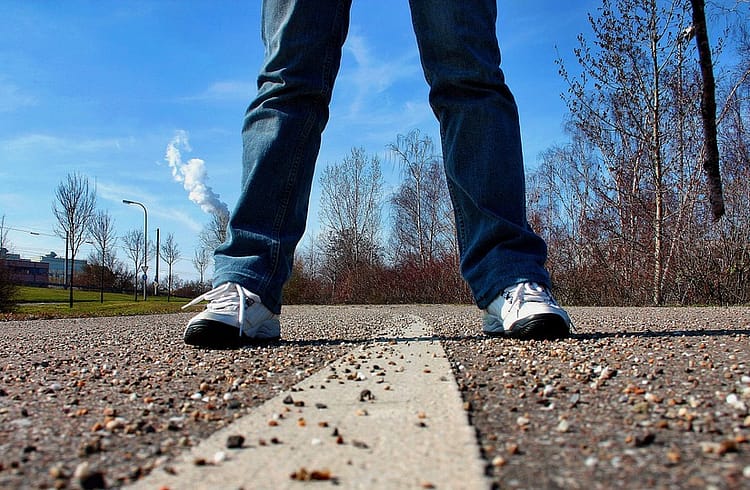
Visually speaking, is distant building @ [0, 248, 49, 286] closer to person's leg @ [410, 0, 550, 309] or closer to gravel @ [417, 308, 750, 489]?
person's leg @ [410, 0, 550, 309]

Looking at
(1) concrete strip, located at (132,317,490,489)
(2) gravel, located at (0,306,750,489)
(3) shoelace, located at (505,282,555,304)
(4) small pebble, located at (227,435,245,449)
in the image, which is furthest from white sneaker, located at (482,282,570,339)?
(4) small pebble, located at (227,435,245,449)

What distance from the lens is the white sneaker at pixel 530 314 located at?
185 centimetres

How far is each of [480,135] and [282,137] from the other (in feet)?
2.50

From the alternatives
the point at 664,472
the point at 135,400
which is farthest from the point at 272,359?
the point at 664,472

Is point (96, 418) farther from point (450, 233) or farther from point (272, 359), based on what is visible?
point (450, 233)

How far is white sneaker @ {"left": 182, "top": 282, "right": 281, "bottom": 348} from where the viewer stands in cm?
181

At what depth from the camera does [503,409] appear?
0.94 meters

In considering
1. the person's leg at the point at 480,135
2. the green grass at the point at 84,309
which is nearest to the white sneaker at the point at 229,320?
the person's leg at the point at 480,135

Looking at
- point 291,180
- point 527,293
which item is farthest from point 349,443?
point 291,180

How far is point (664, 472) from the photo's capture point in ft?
2.04

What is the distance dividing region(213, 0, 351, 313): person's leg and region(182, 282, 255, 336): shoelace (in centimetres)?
7

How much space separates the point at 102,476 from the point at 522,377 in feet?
2.79

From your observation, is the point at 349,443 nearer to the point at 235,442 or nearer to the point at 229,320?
the point at 235,442

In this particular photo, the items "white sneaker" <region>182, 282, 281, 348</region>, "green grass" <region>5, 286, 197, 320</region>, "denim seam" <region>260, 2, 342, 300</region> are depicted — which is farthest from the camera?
"green grass" <region>5, 286, 197, 320</region>
